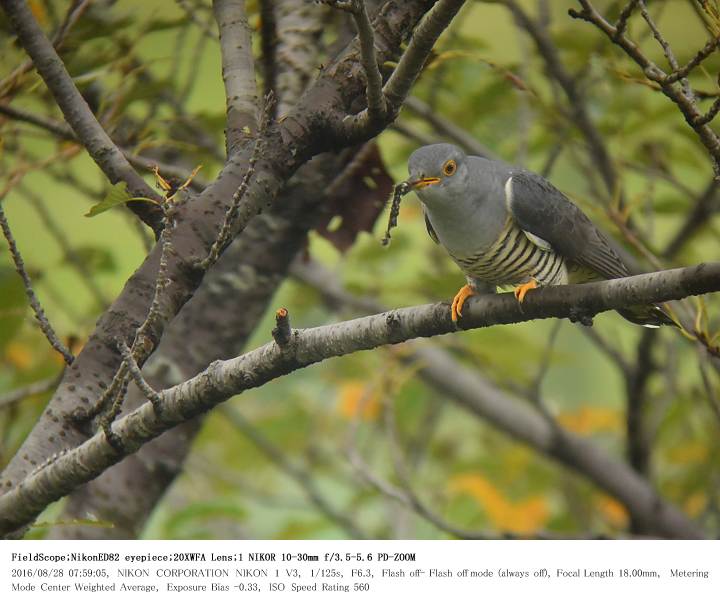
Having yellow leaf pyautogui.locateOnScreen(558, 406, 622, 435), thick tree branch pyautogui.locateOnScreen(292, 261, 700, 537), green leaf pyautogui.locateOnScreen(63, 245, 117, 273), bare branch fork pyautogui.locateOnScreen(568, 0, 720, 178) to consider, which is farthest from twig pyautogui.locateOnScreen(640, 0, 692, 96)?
yellow leaf pyautogui.locateOnScreen(558, 406, 622, 435)

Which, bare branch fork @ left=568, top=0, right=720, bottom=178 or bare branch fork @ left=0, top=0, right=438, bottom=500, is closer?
bare branch fork @ left=568, top=0, right=720, bottom=178

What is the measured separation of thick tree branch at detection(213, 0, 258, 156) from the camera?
90cm

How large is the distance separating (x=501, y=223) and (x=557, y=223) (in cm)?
7

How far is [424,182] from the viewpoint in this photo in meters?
0.98

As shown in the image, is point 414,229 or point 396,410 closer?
point 396,410

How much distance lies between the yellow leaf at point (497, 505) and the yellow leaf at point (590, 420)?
0.19m

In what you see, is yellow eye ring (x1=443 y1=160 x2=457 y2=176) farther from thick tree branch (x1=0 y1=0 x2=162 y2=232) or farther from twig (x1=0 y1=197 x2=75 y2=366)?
twig (x1=0 y1=197 x2=75 y2=366)

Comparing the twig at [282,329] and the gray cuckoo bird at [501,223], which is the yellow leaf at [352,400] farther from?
the twig at [282,329]

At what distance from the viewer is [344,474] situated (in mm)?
2084

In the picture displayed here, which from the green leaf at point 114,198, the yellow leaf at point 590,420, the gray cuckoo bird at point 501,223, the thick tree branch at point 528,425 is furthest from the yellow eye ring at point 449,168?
the yellow leaf at point 590,420

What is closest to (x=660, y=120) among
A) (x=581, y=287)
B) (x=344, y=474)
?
(x=581, y=287)

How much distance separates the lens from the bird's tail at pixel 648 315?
103 centimetres
